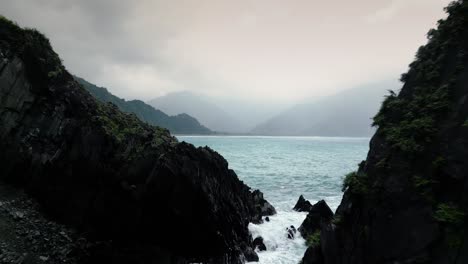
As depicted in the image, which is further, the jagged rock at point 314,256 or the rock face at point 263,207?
the rock face at point 263,207

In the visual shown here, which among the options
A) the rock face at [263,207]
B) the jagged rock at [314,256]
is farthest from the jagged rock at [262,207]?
the jagged rock at [314,256]

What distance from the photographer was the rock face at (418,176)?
9.31 meters

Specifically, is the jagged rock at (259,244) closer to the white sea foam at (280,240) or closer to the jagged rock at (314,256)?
the white sea foam at (280,240)

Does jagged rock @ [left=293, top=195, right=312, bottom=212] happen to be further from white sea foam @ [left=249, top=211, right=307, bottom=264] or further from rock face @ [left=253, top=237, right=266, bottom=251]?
rock face @ [left=253, top=237, right=266, bottom=251]

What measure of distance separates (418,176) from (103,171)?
67.6ft

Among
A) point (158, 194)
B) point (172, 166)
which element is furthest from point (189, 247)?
point (172, 166)

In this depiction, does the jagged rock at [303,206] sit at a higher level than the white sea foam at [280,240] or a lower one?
higher

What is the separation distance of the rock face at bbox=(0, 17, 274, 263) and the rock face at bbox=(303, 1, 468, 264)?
35.0 feet

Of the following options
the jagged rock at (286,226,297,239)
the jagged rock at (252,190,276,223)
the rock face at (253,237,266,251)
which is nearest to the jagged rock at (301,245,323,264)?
the rock face at (253,237,266,251)

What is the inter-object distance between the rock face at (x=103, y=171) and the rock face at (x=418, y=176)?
10.7 metres

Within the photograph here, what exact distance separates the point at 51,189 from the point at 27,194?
1.88 metres

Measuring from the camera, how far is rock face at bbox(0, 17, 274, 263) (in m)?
20.9

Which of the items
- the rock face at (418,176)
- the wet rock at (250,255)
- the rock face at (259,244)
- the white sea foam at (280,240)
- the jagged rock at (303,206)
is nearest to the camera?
the rock face at (418,176)

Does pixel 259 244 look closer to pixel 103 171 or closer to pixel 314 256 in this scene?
pixel 314 256
